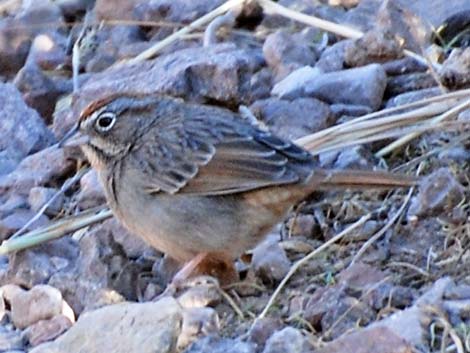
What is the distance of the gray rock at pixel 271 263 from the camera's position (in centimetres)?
586

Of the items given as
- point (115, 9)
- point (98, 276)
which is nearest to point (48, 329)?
point (98, 276)

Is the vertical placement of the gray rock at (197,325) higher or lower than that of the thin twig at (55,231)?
higher

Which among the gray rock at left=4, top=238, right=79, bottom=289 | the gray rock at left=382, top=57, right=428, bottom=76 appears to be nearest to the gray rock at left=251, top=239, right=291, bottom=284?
the gray rock at left=4, top=238, right=79, bottom=289

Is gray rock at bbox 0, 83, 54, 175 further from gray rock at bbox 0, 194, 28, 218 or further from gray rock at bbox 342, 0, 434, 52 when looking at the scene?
gray rock at bbox 342, 0, 434, 52

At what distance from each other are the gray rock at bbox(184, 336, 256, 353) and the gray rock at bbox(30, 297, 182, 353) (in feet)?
0.44

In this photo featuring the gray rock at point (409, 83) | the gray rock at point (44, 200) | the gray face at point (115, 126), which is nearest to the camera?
the gray face at point (115, 126)

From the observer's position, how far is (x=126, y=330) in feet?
16.3

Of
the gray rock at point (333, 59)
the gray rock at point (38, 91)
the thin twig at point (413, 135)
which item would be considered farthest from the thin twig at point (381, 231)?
the gray rock at point (38, 91)

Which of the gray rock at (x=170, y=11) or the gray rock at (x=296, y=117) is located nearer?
the gray rock at (x=296, y=117)

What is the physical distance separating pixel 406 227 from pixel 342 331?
0.97m

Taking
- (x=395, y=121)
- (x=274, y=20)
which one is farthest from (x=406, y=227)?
(x=274, y=20)

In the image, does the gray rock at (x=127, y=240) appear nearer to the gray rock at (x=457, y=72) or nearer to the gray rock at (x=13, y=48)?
the gray rock at (x=457, y=72)

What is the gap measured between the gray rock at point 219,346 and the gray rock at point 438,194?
1160 mm

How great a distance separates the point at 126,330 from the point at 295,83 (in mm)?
2466
